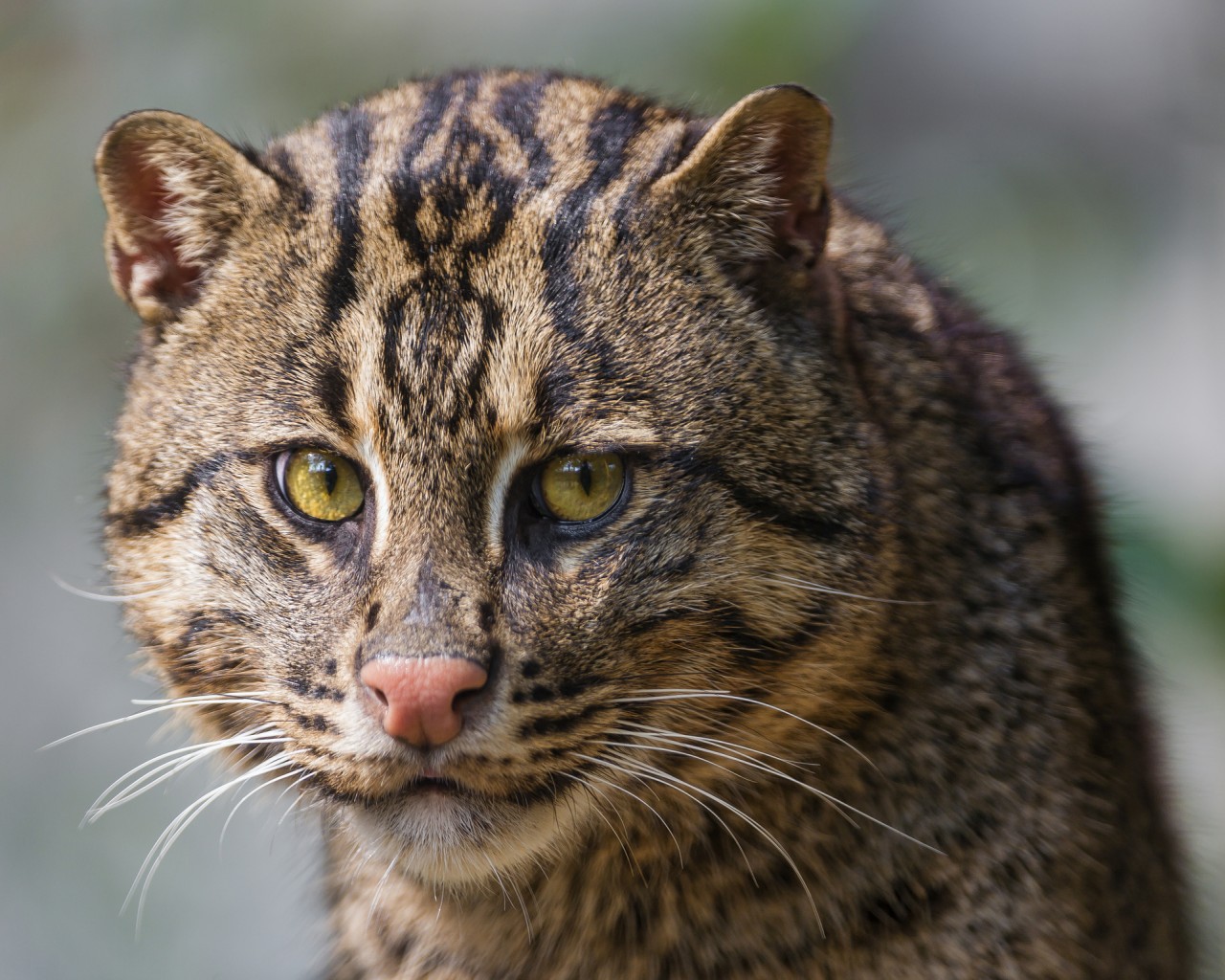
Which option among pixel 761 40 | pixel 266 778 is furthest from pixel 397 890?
pixel 761 40

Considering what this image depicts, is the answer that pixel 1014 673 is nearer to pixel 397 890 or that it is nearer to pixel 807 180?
pixel 807 180

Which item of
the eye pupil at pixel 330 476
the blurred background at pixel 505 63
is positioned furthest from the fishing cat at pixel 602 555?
the blurred background at pixel 505 63

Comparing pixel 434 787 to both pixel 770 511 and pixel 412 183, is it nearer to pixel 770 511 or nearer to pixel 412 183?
pixel 770 511

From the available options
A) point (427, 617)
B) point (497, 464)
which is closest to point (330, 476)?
point (497, 464)

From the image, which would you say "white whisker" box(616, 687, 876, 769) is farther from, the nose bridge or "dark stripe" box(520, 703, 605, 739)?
the nose bridge

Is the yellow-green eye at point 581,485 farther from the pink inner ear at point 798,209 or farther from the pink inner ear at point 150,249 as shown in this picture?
the pink inner ear at point 150,249

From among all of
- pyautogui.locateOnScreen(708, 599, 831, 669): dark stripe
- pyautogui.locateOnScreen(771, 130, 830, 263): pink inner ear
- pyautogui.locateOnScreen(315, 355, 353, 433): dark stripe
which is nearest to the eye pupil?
pyautogui.locateOnScreen(315, 355, 353, 433): dark stripe
